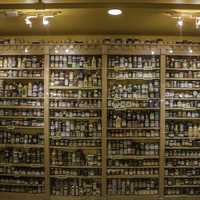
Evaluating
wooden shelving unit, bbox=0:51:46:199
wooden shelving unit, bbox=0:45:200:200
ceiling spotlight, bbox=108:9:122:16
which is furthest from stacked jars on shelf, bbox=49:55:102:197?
ceiling spotlight, bbox=108:9:122:16

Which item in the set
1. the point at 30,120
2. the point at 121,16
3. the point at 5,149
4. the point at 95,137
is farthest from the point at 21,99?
the point at 121,16

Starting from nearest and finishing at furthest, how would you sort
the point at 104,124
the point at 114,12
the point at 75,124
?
the point at 114,12
the point at 104,124
the point at 75,124

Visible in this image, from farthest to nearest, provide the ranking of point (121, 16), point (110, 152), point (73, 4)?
point (110, 152), point (121, 16), point (73, 4)

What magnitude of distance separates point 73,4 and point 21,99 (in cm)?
253

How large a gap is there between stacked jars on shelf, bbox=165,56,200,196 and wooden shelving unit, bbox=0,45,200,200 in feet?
0.05

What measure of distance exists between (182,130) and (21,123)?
271cm

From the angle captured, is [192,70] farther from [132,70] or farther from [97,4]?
[97,4]

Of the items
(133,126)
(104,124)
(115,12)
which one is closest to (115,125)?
(104,124)

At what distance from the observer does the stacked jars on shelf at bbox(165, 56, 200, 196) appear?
19.1ft

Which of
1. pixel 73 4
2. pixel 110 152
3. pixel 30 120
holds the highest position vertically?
pixel 73 4

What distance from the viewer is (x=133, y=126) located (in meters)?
5.81

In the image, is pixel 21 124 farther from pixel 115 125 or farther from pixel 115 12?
pixel 115 12

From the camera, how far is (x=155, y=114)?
5.82 meters

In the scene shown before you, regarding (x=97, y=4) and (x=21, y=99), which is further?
(x=21, y=99)
